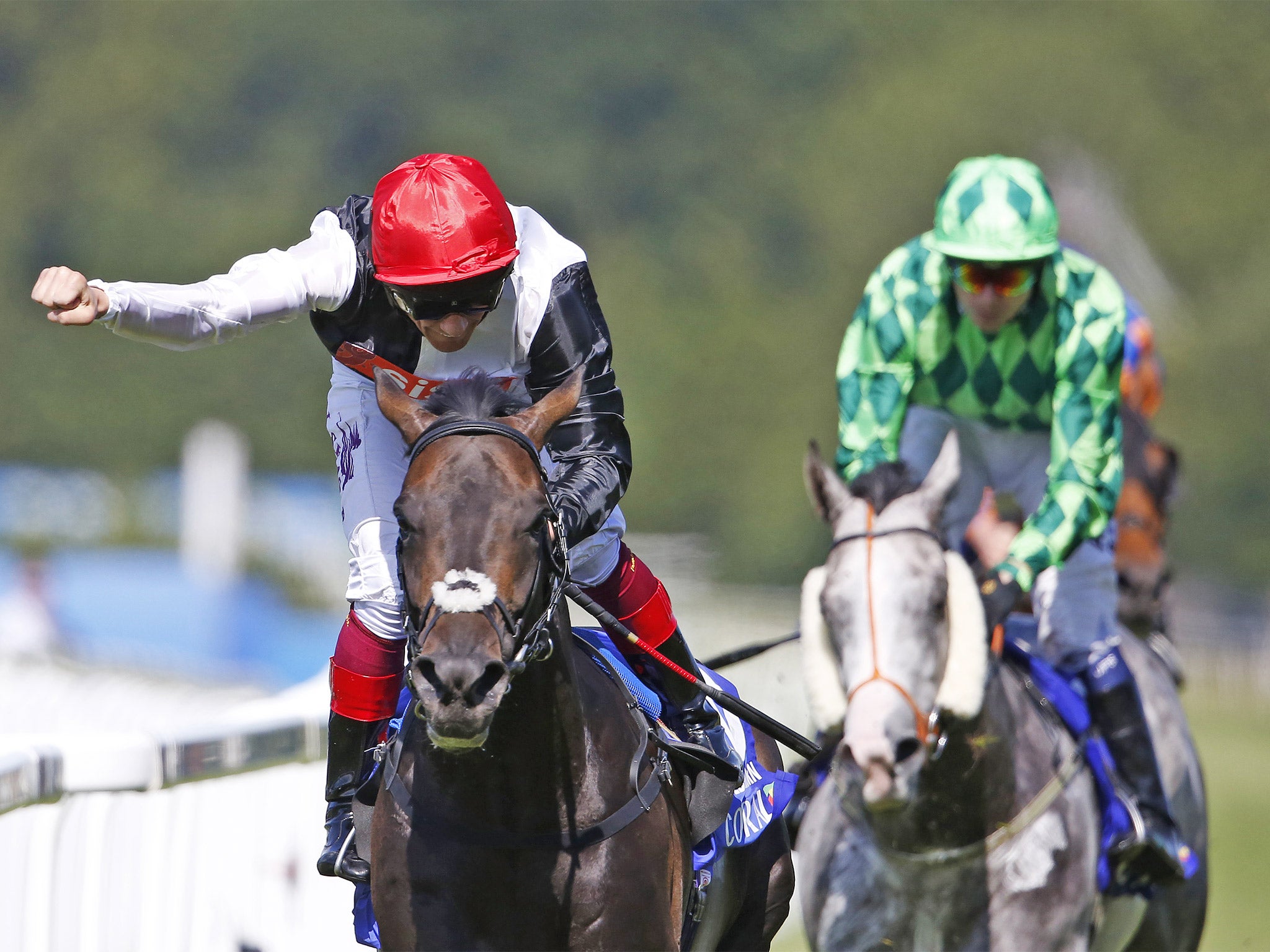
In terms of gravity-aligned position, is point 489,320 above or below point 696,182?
above

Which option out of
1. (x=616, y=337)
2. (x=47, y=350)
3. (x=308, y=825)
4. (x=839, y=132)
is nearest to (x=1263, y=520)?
(x=616, y=337)

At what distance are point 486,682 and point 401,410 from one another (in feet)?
2.22

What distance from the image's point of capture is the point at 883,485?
16.1 feet

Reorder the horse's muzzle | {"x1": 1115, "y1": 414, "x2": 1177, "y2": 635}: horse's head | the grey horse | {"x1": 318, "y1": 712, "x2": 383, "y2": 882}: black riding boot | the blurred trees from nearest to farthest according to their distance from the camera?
the horse's muzzle < {"x1": 318, "y1": 712, "x2": 383, "y2": 882}: black riding boot < the grey horse < {"x1": 1115, "y1": 414, "x2": 1177, "y2": 635}: horse's head < the blurred trees

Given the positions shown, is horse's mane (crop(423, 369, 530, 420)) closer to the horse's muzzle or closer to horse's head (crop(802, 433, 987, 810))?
the horse's muzzle

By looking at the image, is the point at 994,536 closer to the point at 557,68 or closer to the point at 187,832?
the point at 187,832

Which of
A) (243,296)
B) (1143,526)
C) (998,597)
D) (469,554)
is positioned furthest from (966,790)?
(1143,526)

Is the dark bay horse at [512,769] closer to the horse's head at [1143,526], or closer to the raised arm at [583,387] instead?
the raised arm at [583,387]

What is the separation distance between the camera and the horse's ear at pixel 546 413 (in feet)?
12.0

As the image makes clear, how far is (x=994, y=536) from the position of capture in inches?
240

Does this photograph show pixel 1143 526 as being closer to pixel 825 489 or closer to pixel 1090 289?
pixel 1090 289

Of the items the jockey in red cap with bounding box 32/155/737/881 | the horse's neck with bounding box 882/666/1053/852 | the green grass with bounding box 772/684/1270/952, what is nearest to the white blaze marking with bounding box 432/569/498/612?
the jockey in red cap with bounding box 32/155/737/881

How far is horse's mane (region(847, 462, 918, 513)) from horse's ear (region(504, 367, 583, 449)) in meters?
1.36

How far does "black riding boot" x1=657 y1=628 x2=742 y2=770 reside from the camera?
14.6 feet
